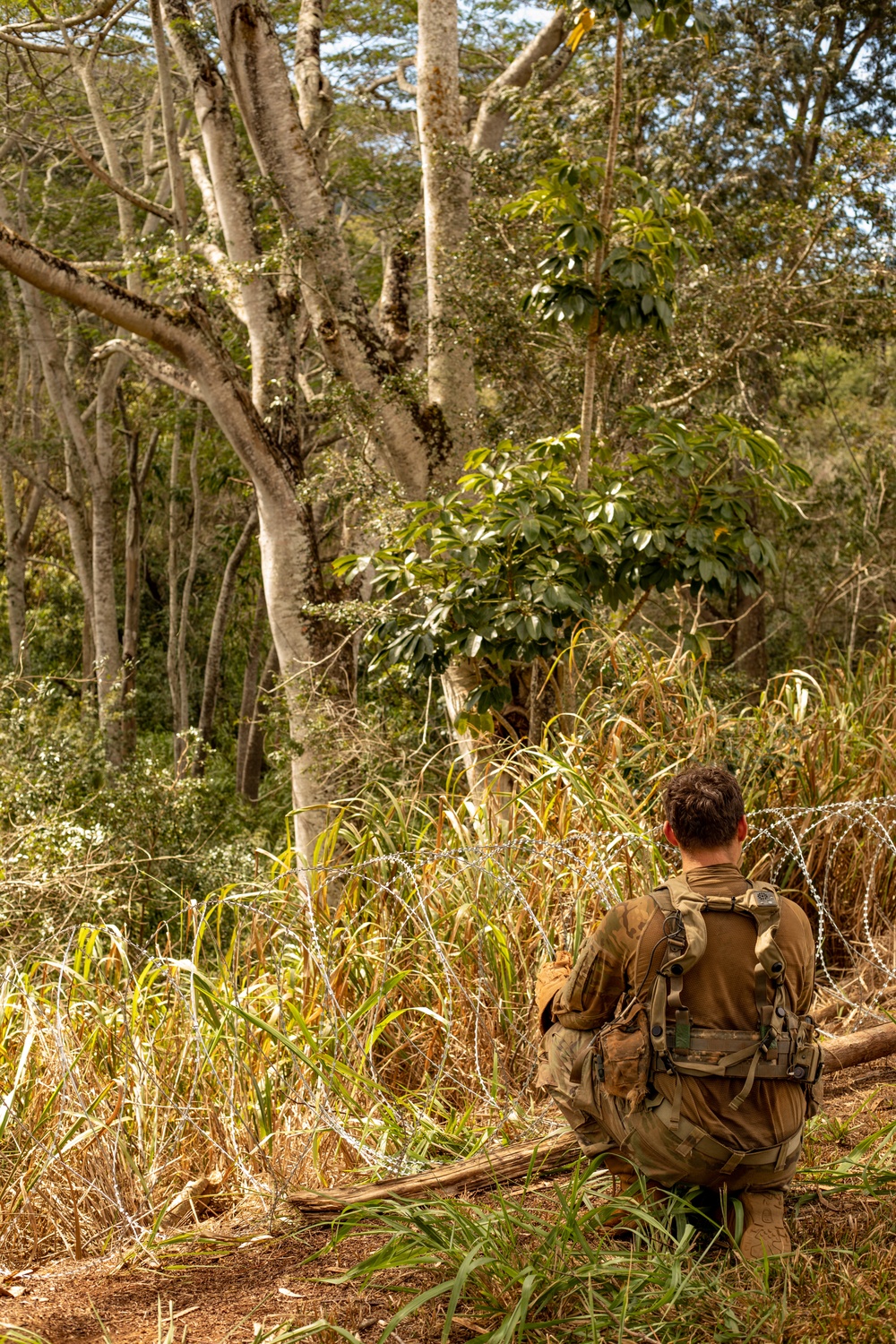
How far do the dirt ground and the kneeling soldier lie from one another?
312 millimetres

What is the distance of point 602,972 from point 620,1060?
0.20 meters

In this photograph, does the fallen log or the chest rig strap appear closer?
the chest rig strap

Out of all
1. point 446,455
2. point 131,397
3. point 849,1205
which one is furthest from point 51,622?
point 849,1205

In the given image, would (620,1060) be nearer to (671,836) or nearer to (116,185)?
(671,836)

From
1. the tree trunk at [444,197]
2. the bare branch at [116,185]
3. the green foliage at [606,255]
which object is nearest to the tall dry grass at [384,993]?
the green foliage at [606,255]

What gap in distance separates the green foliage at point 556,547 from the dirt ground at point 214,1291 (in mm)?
2579

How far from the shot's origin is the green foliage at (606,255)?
537cm

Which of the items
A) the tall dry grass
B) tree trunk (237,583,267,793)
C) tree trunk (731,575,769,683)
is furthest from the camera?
tree trunk (237,583,267,793)

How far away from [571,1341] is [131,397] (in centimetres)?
1776

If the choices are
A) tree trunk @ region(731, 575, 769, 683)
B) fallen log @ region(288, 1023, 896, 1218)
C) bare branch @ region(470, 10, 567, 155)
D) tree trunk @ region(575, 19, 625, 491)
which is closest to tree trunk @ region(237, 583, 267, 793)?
tree trunk @ region(731, 575, 769, 683)

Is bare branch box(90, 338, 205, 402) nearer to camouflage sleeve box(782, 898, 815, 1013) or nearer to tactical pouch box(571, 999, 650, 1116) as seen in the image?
tactical pouch box(571, 999, 650, 1116)

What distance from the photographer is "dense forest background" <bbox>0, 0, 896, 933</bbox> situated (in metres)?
5.34

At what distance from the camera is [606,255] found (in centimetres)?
551

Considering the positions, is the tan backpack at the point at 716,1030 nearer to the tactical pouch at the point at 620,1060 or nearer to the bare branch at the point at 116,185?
the tactical pouch at the point at 620,1060
